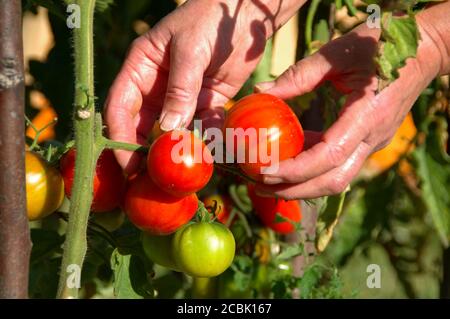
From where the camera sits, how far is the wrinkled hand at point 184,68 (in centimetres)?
124

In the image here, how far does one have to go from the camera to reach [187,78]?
4.05 feet

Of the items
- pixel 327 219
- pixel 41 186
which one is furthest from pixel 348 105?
pixel 41 186

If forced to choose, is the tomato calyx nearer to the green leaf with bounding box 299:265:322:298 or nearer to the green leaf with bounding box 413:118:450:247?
the green leaf with bounding box 299:265:322:298

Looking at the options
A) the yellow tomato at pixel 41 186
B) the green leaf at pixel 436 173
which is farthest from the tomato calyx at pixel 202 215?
the green leaf at pixel 436 173

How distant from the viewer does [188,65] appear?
1.25 metres

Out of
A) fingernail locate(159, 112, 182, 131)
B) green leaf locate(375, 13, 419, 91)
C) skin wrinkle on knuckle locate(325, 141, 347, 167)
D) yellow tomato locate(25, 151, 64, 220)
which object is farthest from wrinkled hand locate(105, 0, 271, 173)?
green leaf locate(375, 13, 419, 91)

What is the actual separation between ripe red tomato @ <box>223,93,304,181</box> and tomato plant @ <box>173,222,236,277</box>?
0.10 metres

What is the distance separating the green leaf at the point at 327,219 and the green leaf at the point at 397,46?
1.66ft

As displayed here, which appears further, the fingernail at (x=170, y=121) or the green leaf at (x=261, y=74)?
the green leaf at (x=261, y=74)

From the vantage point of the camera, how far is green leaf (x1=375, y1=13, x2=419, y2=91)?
1.00 meters

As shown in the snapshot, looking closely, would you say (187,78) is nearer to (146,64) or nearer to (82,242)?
(146,64)

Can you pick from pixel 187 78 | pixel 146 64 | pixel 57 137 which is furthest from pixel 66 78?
pixel 187 78

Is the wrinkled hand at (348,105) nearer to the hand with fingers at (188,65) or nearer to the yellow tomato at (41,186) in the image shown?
the hand with fingers at (188,65)

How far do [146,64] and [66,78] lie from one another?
552mm
